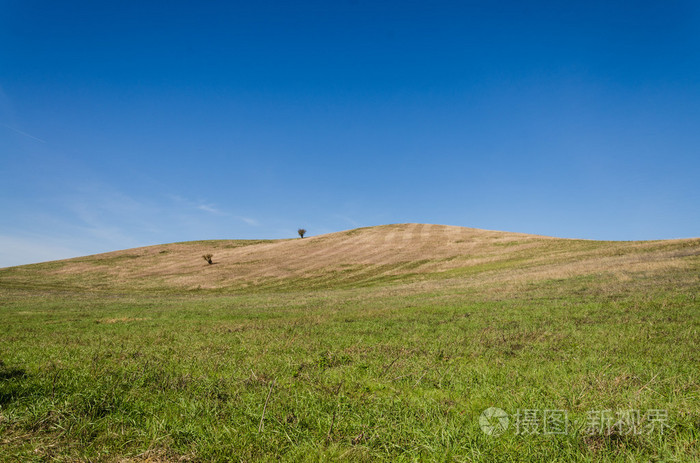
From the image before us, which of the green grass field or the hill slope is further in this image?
the hill slope

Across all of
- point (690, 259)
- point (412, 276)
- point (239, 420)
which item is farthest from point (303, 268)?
point (239, 420)

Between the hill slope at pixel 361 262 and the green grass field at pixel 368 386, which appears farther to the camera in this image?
the hill slope at pixel 361 262

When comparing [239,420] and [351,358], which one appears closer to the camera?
[239,420]

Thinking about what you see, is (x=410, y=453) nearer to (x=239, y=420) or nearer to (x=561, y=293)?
(x=239, y=420)

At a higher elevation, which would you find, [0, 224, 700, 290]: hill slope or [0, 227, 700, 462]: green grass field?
[0, 224, 700, 290]: hill slope

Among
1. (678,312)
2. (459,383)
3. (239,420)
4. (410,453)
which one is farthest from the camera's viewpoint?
(678,312)

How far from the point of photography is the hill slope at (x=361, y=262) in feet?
145

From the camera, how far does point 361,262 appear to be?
221 ft

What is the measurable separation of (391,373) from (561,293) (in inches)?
795

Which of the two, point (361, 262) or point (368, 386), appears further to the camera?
point (361, 262)

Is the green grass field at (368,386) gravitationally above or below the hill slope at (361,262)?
below

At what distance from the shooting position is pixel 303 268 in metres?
66.8

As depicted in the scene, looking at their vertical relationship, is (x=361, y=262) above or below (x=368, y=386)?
above

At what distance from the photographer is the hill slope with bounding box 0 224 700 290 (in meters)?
44.1
